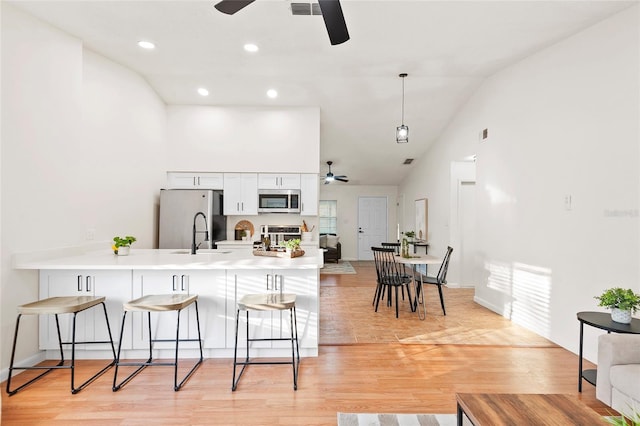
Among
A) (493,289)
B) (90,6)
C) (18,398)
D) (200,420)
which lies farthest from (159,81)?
(493,289)

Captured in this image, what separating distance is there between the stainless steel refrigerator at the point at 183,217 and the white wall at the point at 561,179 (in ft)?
13.5

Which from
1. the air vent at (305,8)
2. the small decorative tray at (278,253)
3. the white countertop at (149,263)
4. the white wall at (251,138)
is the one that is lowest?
the white countertop at (149,263)

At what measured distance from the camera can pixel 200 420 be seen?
6.93 ft

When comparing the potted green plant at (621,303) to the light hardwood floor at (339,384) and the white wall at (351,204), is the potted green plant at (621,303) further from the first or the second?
the white wall at (351,204)

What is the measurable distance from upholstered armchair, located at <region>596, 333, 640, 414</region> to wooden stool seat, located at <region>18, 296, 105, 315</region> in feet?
12.2

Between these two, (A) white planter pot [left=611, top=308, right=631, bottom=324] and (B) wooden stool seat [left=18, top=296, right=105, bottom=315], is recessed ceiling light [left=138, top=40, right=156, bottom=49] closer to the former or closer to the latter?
(B) wooden stool seat [left=18, top=296, right=105, bottom=315]

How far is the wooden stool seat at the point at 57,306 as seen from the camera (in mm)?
2398

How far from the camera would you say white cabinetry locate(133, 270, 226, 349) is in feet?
9.64

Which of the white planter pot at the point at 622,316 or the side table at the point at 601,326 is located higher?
the white planter pot at the point at 622,316

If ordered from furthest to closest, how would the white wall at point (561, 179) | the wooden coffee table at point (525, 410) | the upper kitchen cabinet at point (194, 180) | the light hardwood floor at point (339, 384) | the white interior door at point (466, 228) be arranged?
the white interior door at point (466, 228), the upper kitchen cabinet at point (194, 180), the white wall at point (561, 179), the light hardwood floor at point (339, 384), the wooden coffee table at point (525, 410)

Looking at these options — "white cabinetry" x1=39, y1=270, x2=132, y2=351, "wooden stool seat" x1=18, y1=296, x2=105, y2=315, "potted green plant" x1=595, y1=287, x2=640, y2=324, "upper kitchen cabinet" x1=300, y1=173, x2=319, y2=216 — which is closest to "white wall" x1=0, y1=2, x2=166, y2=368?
"white cabinetry" x1=39, y1=270, x2=132, y2=351

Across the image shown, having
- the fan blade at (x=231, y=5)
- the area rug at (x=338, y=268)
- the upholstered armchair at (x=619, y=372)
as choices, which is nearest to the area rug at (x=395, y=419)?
the upholstered armchair at (x=619, y=372)

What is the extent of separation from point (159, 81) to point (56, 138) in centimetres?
200

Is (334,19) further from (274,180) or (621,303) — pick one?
(274,180)
